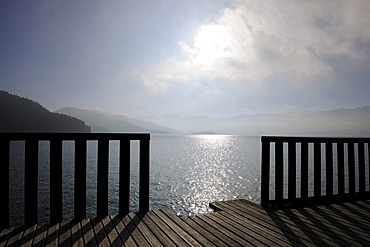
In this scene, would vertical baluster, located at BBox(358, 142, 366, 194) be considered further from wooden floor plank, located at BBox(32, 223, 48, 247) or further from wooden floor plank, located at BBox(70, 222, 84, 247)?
wooden floor plank, located at BBox(32, 223, 48, 247)

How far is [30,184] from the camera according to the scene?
3.54 meters

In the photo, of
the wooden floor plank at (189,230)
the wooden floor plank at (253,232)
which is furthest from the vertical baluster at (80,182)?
the wooden floor plank at (253,232)

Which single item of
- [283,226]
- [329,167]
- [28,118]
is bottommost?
[283,226]

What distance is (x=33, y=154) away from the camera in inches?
140

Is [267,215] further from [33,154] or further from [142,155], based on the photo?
[33,154]

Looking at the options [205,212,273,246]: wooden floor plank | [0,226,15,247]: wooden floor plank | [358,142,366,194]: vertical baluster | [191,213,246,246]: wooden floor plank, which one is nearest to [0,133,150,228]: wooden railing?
[0,226,15,247]: wooden floor plank

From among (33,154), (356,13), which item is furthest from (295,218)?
(356,13)

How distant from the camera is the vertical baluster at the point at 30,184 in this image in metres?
3.50

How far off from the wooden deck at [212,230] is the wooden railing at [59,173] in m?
0.22

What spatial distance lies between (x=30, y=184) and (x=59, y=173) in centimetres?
39

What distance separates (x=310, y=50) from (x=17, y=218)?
2199cm

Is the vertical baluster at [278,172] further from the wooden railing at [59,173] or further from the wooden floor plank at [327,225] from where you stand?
the wooden railing at [59,173]

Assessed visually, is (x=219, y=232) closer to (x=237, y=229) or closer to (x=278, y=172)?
(x=237, y=229)

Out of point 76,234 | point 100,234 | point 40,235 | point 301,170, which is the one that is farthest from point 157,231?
point 301,170
